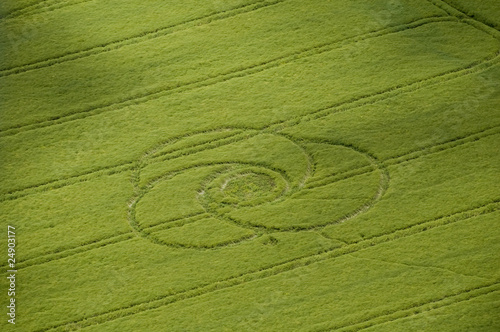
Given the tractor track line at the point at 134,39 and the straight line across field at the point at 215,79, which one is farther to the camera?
the tractor track line at the point at 134,39

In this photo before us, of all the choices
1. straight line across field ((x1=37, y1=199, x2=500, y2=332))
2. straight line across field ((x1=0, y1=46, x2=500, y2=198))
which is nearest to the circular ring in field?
straight line across field ((x1=0, y1=46, x2=500, y2=198))

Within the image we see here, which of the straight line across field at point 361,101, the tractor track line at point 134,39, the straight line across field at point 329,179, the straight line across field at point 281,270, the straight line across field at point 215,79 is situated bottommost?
the straight line across field at point 281,270

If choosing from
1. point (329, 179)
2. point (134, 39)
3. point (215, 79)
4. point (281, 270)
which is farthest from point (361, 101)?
point (134, 39)

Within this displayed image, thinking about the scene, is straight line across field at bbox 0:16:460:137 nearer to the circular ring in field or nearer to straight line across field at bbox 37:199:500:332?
the circular ring in field

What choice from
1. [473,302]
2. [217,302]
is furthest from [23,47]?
[473,302]

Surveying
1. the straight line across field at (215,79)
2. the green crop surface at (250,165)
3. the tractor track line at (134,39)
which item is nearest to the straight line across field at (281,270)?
the green crop surface at (250,165)

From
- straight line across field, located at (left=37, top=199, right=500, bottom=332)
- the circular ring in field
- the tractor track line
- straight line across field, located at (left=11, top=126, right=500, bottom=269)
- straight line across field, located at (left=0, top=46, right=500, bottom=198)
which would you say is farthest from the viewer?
the tractor track line

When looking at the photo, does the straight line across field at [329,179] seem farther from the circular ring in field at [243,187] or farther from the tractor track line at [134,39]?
the tractor track line at [134,39]

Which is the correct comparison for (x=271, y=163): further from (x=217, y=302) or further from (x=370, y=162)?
(x=217, y=302)
